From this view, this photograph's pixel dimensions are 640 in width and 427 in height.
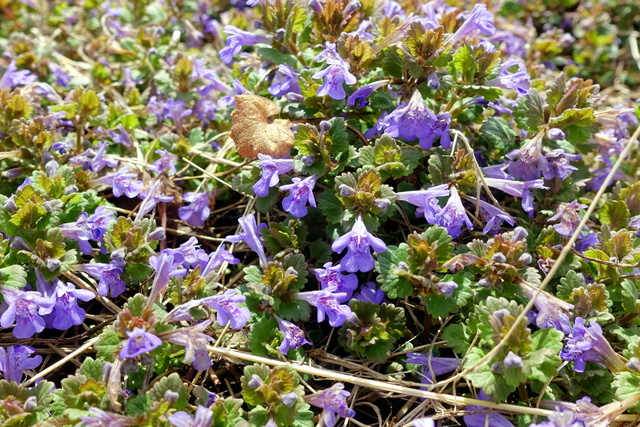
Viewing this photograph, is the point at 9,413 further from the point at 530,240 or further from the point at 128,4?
the point at 128,4

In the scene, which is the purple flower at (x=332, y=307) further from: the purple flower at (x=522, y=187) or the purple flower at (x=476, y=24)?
the purple flower at (x=476, y=24)

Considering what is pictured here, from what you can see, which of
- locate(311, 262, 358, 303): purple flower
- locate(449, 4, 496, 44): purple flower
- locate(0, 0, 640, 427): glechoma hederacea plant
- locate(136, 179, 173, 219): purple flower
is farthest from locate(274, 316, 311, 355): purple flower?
locate(449, 4, 496, 44): purple flower

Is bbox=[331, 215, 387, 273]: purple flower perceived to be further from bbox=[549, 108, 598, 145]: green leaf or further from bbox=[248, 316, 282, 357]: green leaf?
bbox=[549, 108, 598, 145]: green leaf

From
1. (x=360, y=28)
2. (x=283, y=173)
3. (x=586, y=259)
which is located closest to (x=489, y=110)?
(x=360, y=28)

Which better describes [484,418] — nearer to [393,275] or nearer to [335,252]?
[393,275]

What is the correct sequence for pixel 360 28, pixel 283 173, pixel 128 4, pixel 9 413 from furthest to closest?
pixel 128 4, pixel 360 28, pixel 283 173, pixel 9 413

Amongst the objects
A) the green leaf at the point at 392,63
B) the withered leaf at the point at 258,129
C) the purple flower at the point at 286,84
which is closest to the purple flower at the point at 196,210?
the withered leaf at the point at 258,129
